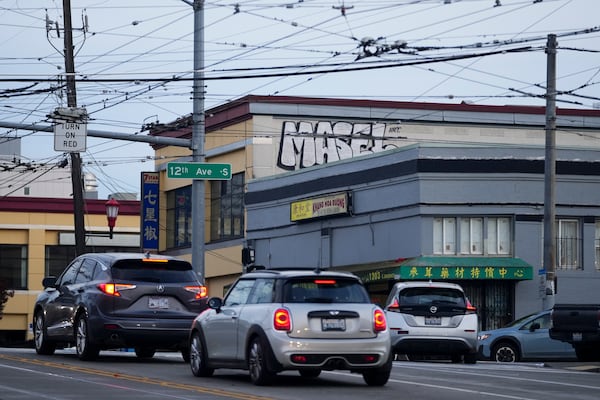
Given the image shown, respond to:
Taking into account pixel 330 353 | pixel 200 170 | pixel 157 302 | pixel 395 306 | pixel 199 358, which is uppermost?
pixel 200 170

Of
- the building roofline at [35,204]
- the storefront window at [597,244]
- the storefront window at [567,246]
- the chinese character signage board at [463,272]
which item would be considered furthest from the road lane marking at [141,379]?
the building roofline at [35,204]

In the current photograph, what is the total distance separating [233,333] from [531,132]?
132 ft

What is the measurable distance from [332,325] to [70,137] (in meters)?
18.0

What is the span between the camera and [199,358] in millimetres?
18234

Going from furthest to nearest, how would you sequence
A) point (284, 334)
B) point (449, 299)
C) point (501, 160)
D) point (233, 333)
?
point (501, 160) → point (449, 299) → point (233, 333) → point (284, 334)

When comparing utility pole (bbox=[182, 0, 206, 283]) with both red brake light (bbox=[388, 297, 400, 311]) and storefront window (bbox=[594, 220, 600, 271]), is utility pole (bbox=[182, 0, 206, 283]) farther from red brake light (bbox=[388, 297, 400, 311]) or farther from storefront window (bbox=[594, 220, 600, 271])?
storefront window (bbox=[594, 220, 600, 271])

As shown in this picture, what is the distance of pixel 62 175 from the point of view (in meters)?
86.1

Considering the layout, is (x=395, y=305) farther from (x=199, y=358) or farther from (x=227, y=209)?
(x=227, y=209)

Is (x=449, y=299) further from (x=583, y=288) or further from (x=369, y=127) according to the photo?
(x=369, y=127)

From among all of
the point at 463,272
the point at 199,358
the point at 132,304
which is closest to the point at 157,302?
the point at 132,304

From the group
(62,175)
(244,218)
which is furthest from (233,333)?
(62,175)

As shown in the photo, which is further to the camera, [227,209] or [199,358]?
[227,209]

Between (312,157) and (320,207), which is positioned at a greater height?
(312,157)

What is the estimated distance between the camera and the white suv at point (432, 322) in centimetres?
2448
